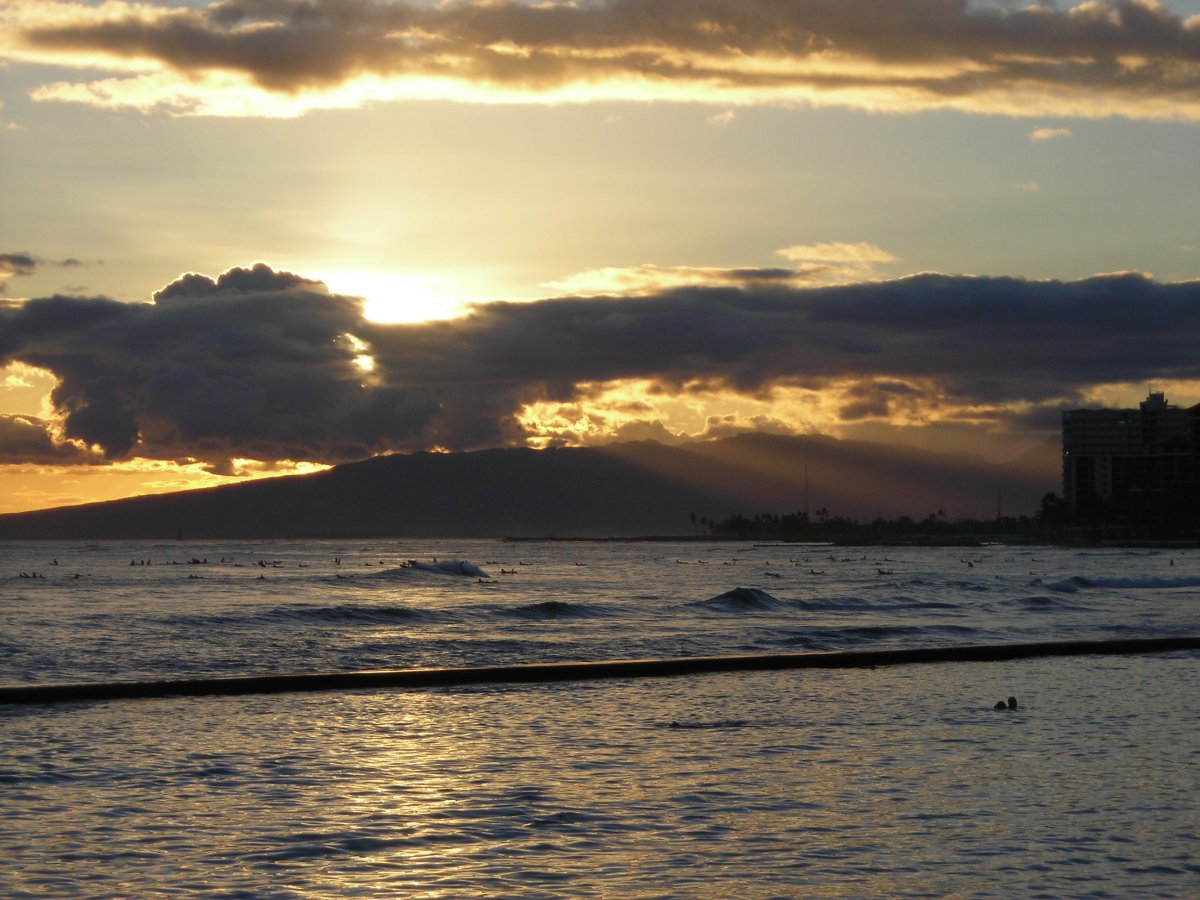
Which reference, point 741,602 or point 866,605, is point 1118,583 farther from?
point 741,602

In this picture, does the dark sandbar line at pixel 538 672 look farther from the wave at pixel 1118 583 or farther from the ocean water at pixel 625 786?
the wave at pixel 1118 583

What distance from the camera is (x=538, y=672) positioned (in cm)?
2516

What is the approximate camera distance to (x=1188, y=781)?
13.8 meters

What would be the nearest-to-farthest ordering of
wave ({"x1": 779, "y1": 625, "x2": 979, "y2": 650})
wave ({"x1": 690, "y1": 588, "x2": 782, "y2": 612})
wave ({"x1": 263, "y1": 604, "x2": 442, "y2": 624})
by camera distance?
1. wave ({"x1": 779, "y1": 625, "x2": 979, "y2": 650})
2. wave ({"x1": 263, "y1": 604, "x2": 442, "y2": 624})
3. wave ({"x1": 690, "y1": 588, "x2": 782, "y2": 612})

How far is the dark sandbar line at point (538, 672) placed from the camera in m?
21.6

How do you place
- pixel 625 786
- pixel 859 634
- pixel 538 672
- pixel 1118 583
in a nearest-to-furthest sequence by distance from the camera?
pixel 625 786
pixel 538 672
pixel 859 634
pixel 1118 583

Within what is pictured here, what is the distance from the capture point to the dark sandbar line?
21.6 m

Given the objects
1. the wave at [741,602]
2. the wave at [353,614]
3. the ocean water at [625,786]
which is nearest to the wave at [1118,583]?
the wave at [741,602]

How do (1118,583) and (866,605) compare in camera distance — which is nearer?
(866,605)

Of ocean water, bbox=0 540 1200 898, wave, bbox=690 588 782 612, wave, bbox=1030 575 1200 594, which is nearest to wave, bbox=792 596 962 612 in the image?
wave, bbox=690 588 782 612

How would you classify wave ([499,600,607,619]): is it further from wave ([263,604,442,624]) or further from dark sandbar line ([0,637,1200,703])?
dark sandbar line ([0,637,1200,703])

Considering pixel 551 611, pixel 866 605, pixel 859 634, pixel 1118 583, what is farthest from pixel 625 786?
pixel 1118 583

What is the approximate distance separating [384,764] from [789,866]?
248 inches

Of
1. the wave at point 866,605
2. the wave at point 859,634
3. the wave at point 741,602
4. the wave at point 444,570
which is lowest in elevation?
the wave at point 444,570
